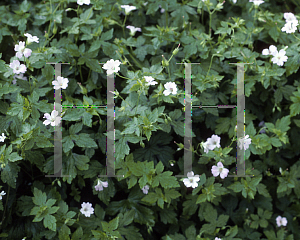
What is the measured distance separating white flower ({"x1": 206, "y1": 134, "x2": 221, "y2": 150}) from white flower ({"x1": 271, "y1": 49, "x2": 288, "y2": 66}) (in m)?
0.78

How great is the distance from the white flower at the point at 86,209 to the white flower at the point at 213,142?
1.01 metres

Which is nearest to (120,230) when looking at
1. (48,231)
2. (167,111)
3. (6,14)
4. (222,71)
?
(48,231)

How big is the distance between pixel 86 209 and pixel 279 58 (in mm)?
1932

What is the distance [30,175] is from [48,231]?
0.47 meters

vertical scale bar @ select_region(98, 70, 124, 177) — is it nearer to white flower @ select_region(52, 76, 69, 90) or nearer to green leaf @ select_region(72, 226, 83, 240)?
white flower @ select_region(52, 76, 69, 90)

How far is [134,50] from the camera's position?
2533 millimetres

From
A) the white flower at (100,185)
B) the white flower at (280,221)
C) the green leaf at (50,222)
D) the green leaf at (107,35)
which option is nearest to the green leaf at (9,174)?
the green leaf at (50,222)

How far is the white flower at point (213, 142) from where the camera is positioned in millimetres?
2250

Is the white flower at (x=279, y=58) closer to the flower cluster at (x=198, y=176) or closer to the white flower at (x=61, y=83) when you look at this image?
the flower cluster at (x=198, y=176)

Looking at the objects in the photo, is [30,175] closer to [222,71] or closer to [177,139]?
[177,139]

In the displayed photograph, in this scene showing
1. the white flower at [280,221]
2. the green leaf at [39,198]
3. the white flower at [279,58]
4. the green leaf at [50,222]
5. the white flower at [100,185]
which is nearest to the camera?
the green leaf at [50,222]

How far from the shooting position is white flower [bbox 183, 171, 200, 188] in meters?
2.19

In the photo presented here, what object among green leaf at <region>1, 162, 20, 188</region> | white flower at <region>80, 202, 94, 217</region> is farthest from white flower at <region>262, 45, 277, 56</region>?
green leaf at <region>1, 162, 20, 188</region>
